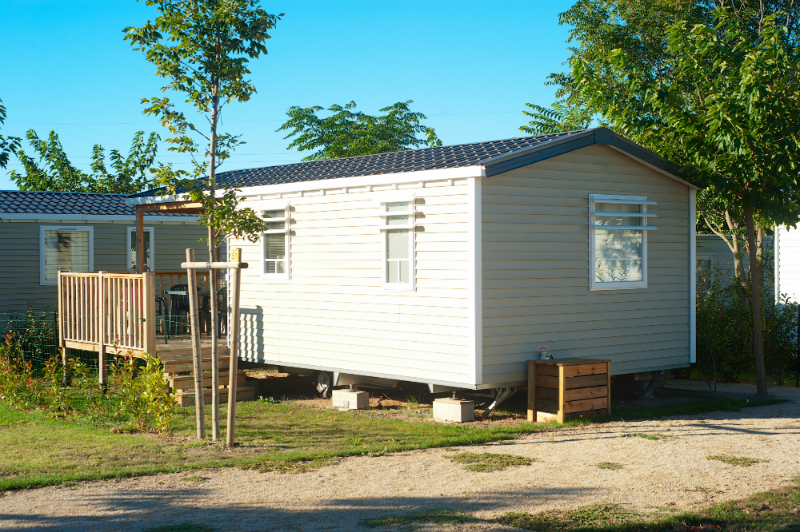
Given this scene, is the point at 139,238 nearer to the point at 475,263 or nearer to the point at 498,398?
the point at 475,263

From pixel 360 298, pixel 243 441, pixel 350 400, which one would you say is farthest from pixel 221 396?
pixel 243 441

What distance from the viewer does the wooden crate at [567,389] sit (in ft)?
30.2

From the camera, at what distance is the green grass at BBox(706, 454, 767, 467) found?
→ 709cm

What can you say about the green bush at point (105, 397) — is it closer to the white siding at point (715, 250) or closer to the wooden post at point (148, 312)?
the wooden post at point (148, 312)

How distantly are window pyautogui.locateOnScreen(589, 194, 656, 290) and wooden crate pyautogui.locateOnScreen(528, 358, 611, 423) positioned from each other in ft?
3.95

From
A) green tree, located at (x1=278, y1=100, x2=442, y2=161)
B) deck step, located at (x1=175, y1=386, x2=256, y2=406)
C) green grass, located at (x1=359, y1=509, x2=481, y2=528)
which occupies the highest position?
green tree, located at (x1=278, y1=100, x2=442, y2=161)

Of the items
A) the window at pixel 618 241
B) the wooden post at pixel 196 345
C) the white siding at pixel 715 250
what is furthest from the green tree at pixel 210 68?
the white siding at pixel 715 250

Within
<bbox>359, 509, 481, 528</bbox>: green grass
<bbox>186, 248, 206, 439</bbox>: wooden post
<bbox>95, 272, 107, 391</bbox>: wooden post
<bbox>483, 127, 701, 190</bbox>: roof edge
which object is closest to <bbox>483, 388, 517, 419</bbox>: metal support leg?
<bbox>483, 127, 701, 190</bbox>: roof edge

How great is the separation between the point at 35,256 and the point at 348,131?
581 inches

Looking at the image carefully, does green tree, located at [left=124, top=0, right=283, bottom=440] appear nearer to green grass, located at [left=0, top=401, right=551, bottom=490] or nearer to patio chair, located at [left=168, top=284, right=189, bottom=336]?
green grass, located at [left=0, top=401, right=551, bottom=490]

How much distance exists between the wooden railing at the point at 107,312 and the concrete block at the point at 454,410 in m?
3.79

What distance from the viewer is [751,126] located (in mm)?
9859

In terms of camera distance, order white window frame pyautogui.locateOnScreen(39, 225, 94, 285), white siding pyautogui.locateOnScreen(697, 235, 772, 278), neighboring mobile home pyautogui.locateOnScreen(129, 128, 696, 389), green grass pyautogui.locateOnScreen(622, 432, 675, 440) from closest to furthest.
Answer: green grass pyautogui.locateOnScreen(622, 432, 675, 440), neighboring mobile home pyautogui.locateOnScreen(129, 128, 696, 389), white window frame pyautogui.locateOnScreen(39, 225, 94, 285), white siding pyautogui.locateOnScreen(697, 235, 772, 278)

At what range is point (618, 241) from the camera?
10508mm
